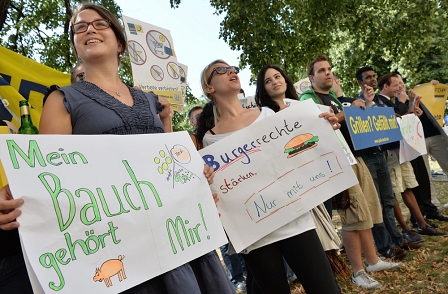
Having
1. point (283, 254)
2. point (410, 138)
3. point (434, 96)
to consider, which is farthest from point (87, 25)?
point (434, 96)

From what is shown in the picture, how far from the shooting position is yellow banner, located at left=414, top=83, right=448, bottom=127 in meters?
5.73

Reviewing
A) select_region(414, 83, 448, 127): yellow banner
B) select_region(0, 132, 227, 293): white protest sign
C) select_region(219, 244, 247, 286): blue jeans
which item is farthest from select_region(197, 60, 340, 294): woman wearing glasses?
select_region(414, 83, 448, 127): yellow banner

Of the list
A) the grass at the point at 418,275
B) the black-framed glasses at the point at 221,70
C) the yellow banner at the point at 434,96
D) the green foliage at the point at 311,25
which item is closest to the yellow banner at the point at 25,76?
the black-framed glasses at the point at 221,70

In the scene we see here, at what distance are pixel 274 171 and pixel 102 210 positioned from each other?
3.74 ft

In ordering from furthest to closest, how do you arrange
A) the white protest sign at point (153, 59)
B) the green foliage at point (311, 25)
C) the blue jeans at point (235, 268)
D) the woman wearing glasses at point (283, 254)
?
the green foliage at point (311, 25), the blue jeans at point (235, 268), the white protest sign at point (153, 59), the woman wearing glasses at point (283, 254)

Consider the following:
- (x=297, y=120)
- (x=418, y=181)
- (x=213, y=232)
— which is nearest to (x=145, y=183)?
(x=213, y=232)

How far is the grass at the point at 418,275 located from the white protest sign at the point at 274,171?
1.67m

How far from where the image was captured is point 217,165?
2.21 m

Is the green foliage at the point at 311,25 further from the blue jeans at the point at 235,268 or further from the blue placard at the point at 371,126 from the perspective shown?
the blue jeans at the point at 235,268

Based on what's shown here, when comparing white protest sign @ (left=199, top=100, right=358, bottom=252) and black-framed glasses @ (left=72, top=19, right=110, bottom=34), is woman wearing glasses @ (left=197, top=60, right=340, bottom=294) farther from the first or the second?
black-framed glasses @ (left=72, top=19, right=110, bottom=34)

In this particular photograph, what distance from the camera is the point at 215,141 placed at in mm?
2400

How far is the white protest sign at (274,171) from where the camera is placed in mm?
2150

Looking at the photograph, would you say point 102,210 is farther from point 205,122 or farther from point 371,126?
point 371,126

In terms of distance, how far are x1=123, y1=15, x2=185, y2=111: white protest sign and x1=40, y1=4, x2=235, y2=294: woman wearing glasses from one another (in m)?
1.66
